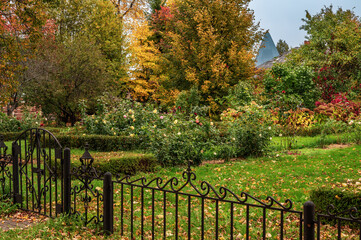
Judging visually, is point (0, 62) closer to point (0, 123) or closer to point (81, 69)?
point (0, 123)

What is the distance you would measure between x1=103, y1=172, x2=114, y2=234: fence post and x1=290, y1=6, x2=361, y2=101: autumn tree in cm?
1707

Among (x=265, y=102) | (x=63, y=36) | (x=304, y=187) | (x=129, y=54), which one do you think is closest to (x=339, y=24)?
(x=265, y=102)

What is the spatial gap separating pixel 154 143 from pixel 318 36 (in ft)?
56.3

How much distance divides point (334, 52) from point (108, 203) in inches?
790

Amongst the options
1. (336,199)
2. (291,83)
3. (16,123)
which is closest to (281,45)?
(291,83)

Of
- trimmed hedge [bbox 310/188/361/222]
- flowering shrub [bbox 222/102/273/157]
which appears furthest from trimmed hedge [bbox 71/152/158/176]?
trimmed hedge [bbox 310/188/361/222]

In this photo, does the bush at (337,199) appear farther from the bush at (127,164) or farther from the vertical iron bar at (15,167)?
the vertical iron bar at (15,167)

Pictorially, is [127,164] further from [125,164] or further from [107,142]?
[107,142]

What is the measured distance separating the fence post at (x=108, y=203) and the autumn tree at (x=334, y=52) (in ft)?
56.0

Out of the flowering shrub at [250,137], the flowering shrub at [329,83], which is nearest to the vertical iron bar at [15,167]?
the flowering shrub at [250,137]

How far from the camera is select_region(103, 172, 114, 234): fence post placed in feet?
12.6

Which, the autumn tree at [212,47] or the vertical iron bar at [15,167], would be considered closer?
the vertical iron bar at [15,167]

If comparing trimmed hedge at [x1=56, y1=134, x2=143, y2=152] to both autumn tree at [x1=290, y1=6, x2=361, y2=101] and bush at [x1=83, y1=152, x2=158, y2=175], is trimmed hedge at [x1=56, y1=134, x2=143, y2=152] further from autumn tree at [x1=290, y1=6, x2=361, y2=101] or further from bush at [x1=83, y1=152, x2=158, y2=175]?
autumn tree at [x1=290, y1=6, x2=361, y2=101]

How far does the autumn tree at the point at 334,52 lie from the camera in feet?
63.1
